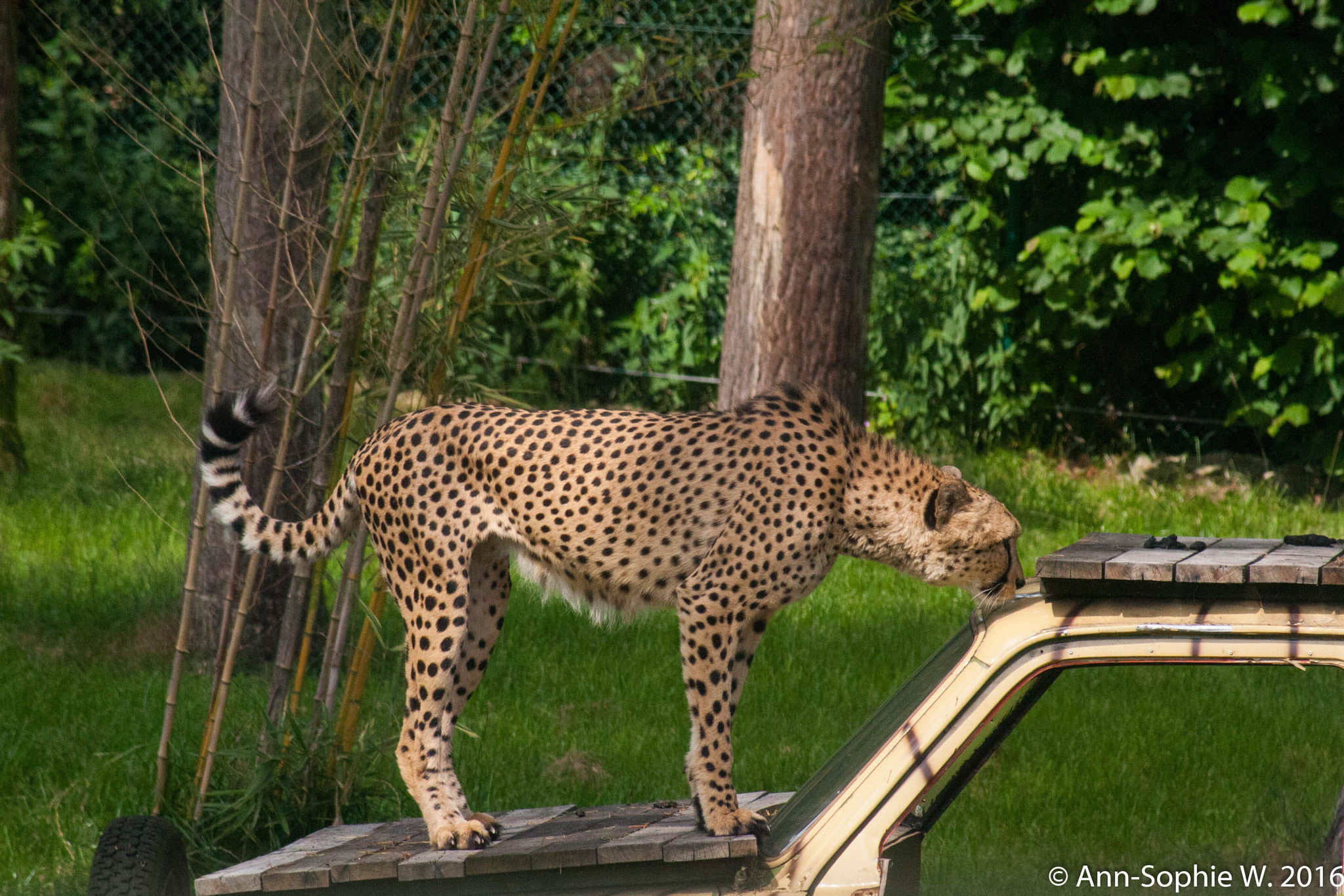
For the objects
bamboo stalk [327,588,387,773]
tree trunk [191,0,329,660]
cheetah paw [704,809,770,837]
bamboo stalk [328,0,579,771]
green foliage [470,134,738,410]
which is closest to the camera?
cheetah paw [704,809,770,837]

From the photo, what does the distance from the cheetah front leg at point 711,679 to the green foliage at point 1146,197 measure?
527 centimetres

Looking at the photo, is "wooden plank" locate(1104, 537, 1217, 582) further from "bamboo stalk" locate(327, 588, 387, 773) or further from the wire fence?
the wire fence

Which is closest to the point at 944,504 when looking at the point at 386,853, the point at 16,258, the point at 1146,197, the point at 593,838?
the point at 593,838

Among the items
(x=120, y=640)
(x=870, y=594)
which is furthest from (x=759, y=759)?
(x=120, y=640)

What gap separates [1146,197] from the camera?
7387 millimetres

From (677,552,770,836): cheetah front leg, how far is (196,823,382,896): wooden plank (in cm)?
70

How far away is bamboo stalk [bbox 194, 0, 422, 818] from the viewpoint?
3.10 metres

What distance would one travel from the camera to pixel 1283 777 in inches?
109

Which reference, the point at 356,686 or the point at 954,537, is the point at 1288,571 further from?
the point at 356,686

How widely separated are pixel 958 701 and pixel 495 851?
84 centimetres

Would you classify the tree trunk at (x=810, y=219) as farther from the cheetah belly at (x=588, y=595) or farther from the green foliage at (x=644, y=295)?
the cheetah belly at (x=588, y=595)

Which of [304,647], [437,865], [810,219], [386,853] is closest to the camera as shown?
[437,865]

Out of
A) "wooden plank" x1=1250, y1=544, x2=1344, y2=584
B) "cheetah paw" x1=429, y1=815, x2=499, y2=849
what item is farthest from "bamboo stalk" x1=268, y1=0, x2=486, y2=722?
"wooden plank" x1=1250, y1=544, x2=1344, y2=584

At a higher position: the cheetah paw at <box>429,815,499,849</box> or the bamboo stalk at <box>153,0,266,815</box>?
the bamboo stalk at <box>153,0,266,815</box>
